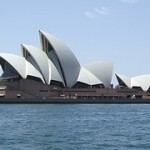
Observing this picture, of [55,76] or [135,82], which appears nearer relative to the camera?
[55,76]

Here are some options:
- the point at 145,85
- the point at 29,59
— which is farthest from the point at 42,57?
the point at 145,85

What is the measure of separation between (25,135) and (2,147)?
15.0ft

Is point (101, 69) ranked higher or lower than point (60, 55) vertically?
lower

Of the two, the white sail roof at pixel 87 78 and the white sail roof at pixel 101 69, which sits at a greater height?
the white sail roof at pixel 101 69

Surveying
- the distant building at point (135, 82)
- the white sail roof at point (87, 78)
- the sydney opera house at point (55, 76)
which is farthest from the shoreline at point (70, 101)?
the distant building at point (135, 82)

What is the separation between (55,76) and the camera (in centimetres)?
8975

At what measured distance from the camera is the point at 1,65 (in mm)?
91312

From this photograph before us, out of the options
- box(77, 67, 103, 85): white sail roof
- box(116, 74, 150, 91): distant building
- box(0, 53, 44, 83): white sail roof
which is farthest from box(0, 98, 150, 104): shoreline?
box(0, 53, 44, 83): white sail roof

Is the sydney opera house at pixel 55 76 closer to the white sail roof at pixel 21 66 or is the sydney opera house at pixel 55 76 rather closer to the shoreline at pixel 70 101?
the white sail roof at pixel 21 66

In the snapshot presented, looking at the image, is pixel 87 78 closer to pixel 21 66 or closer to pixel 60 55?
pixel 60 55

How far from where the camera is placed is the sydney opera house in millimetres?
86812

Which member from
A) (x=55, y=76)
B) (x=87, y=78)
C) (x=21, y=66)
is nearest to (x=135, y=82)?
(x=87, y=78)

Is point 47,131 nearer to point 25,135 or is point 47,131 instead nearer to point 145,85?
point 25,135

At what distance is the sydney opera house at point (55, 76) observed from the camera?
86812 mm
